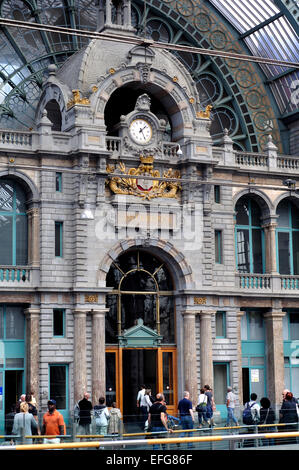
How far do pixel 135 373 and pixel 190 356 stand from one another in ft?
9.81

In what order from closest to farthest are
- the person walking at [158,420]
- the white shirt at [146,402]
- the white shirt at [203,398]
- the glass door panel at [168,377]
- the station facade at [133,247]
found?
the person walking at [158,420], the white shirt at [203,398], the white shirt at [146,402], the station facade at [133,247], the glass door panel at [168,377]

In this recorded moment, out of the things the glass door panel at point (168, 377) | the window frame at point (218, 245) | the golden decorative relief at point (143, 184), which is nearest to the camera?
the golden decorative relief at point (143, 184)

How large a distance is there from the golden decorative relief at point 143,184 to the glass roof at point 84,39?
735 centimetres

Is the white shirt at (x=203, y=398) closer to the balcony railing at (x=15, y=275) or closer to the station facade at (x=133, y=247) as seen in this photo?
the station facade at (x=133, y=247)

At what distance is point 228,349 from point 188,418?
16565mm

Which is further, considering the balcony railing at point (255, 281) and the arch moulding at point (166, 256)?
the balcony railing at point (255, 281)

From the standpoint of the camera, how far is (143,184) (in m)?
48.7

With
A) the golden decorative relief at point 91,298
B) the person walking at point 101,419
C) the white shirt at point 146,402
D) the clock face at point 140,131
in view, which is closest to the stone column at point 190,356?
the golden decorative relief at point 91,298

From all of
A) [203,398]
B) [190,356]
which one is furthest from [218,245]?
[203,398]

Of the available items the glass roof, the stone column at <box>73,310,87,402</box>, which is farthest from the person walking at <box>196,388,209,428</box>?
the glass roof

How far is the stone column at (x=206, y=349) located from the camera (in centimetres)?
4844

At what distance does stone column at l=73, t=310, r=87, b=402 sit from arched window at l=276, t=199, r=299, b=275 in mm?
13682

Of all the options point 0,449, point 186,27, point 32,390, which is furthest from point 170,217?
point 0,449

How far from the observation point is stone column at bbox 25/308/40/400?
4516cm
